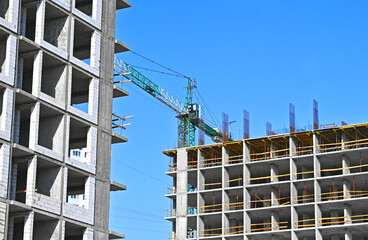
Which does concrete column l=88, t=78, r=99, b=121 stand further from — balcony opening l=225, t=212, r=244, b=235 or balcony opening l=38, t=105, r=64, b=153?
balcony opening l=225, t=212, r=244, b=235

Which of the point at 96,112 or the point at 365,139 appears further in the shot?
the point at 365,139

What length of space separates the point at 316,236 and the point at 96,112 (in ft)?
134

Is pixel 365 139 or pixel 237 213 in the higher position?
pixel 365 139

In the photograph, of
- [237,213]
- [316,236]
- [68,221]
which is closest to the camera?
[68,221]

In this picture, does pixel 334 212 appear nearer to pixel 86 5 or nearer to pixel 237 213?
pixel 237 213

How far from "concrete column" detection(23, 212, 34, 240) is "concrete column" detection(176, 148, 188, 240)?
163ft

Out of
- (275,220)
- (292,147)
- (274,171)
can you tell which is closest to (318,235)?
(275,220)

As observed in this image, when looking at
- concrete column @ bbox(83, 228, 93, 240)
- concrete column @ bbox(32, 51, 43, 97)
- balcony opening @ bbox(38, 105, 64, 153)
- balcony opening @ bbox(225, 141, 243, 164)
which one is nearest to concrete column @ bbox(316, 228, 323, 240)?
balcony opening @ bbox(225, 141, 243, 164)

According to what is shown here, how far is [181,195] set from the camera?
339 ft

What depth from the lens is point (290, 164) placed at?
96.4m

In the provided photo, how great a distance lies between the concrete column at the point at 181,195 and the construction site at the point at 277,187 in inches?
4.6

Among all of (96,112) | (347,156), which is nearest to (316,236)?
(347,156)

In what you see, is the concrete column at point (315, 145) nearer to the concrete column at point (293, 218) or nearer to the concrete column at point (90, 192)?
the concrete column at point (293, 218)

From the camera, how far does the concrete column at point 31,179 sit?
52656 mm
